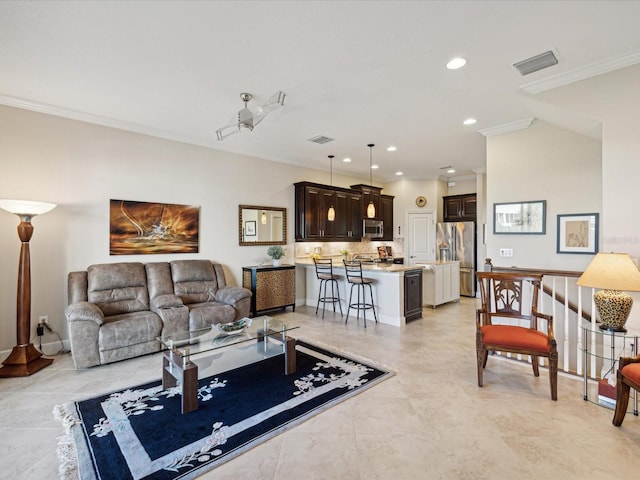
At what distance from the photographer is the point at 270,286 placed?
5.66 meters

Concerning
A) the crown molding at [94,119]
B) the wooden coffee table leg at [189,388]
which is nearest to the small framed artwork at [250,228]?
the crown molding at [94,119]

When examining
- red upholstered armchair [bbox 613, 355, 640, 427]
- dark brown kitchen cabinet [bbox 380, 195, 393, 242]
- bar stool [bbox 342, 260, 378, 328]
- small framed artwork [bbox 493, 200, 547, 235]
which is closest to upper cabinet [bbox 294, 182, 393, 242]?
dark brown kitchen cabinet [bbox 380, 195, 393, 242]

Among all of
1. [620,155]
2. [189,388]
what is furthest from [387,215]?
[189,388]

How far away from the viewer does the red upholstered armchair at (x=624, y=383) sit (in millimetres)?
2186

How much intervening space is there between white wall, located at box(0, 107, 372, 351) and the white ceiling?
327 millimetres

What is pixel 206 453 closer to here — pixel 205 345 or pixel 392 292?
pixel 205 345

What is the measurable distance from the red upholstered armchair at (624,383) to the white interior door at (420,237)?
19.2 ft

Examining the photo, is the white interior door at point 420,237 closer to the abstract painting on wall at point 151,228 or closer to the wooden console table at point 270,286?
the wooden console table at point 270,286

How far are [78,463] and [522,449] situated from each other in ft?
9.31

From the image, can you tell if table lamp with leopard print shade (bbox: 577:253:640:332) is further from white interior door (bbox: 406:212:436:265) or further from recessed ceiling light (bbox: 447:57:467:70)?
white interior door (bbox: 406:212:436:265)

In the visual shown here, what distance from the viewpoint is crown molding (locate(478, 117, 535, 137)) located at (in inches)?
162

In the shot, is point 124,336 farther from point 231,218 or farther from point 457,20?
point 457,20

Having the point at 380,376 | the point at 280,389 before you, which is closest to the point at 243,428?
the point at 280,389

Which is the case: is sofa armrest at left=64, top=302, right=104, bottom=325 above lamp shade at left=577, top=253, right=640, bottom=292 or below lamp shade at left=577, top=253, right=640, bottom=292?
below
